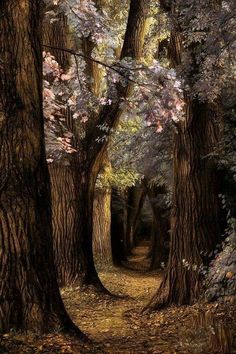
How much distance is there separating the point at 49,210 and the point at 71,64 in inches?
260

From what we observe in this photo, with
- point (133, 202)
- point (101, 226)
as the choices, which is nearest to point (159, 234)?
point (101, 226)

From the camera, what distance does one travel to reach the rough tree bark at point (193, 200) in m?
8.09

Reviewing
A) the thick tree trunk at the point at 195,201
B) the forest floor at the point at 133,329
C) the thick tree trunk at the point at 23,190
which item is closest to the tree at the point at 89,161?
the forest floor at the point at 133,329

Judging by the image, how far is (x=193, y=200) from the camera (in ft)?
26.7

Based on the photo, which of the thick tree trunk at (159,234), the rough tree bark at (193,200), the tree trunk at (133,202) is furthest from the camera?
the tree trunk at (133,202)

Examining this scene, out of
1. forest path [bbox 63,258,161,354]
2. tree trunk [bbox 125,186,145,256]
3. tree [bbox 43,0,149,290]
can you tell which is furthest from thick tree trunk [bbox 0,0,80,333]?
tree trunk [bbox 125,186,145,256]

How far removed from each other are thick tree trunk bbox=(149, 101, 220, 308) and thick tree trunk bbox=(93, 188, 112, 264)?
933cm

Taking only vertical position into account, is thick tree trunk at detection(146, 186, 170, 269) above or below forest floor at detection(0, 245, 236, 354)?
above

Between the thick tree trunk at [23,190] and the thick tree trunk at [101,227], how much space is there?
12.2 metres

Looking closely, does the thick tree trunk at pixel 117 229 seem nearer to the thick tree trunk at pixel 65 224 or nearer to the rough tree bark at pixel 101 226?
the rough tree bark at pixel 101 226

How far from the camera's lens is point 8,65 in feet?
16.6

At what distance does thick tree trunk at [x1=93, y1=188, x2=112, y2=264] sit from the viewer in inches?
691

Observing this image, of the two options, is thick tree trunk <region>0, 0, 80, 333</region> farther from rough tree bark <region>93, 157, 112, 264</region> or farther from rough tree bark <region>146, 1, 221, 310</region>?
rough tree bark <region>93, 157, 112, 264</region>

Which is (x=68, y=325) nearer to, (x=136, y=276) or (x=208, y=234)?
(x=208, y=234)
